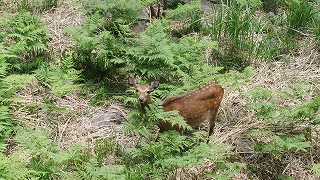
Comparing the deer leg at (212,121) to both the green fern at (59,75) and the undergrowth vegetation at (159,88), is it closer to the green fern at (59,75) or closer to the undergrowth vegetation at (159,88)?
the undergrowth vegetation at (159,88)

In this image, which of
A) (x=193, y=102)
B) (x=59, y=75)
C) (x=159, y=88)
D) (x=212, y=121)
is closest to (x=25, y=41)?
(x=59, y=75)

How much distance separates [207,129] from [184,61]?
954mm

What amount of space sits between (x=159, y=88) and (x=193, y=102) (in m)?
0.67

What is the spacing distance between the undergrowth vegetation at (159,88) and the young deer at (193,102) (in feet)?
0.40

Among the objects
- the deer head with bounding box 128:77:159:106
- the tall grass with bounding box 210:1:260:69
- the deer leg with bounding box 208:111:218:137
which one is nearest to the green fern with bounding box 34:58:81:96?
the deer head with bounding box 128:77:159:106

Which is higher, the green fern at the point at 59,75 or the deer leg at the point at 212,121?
the green fern at the point at 59,75

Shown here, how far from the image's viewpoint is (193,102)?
558 centimetres

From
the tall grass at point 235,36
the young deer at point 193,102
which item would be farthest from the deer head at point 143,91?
the tall grass at point 235,36

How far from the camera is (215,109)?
569 centimetres

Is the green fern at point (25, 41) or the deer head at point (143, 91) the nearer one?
the deer head at point (143, 91)

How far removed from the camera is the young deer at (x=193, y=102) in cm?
553

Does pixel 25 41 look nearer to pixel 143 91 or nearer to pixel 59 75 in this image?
pixel 59 75

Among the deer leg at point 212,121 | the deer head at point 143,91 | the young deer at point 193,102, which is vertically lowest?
the deer leg at point 212,121

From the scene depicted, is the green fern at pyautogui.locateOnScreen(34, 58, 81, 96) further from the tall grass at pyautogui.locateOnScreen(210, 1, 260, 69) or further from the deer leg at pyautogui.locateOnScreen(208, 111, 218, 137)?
the tall grass at pyautogui.locateOnScreen(210, 1, 260, 69)
